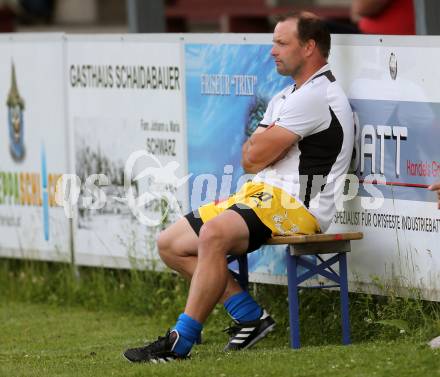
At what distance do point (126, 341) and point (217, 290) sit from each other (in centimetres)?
144

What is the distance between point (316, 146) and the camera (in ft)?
25.6

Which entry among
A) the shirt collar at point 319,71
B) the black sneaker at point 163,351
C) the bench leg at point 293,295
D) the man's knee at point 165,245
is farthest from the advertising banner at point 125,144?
the black sneaker at point 163,351

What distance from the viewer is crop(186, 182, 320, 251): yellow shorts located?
768cm

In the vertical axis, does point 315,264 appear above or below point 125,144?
below

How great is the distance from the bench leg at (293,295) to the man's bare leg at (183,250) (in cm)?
37

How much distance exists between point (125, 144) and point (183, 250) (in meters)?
2.00

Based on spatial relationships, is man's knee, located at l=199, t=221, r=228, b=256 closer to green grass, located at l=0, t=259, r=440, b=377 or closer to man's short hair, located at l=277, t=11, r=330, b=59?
green grass, located at l=0, t=259, r=440, b=377

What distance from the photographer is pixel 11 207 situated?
10.8 m

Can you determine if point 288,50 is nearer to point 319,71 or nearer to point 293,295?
point 319,71

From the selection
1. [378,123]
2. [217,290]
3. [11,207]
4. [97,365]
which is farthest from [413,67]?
[11,207]

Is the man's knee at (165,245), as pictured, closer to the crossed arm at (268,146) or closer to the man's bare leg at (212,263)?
the man's bare leg at (212,263)

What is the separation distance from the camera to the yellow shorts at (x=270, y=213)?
768 centimetres

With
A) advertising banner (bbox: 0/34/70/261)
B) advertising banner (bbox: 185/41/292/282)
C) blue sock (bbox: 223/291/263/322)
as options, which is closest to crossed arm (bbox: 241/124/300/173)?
blue sock (bbox: 223/291/263/322)

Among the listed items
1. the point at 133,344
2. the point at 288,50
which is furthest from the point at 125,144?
the point at 288,50
